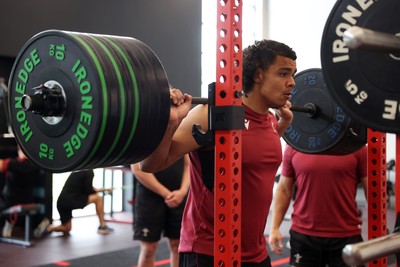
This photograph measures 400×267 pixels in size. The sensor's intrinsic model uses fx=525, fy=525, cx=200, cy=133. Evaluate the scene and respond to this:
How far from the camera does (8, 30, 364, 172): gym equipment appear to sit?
1.37m

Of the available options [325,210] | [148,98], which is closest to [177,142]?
[148,98]

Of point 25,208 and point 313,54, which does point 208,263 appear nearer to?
point 25,208

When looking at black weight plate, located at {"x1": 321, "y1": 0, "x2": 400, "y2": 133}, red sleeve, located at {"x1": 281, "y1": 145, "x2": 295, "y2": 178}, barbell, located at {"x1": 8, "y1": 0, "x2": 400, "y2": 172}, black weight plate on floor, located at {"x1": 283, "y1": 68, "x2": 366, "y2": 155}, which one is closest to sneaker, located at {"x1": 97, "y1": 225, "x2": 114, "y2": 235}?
red sleeve, located at {"x1": 281, "y1": 145, "x2": 295, "y2": 178}

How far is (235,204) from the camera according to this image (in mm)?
1589

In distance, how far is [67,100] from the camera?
1.42m

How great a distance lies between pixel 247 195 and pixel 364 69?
79 centimetres

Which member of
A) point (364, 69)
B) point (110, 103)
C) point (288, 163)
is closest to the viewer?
point (364, 69)

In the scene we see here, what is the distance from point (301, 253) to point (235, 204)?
51.2 inches

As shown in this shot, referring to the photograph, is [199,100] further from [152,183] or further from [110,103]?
[152,183]

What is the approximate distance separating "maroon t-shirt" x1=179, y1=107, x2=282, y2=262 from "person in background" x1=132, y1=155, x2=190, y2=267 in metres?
1.55

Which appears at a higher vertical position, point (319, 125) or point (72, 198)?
point (319, 125)

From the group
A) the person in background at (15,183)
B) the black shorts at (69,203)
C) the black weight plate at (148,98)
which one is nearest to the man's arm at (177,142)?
the black weight plate at (148,98)

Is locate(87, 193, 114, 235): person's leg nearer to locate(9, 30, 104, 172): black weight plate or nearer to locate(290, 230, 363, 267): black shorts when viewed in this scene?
locate(290, 230, 363, 267): black shorts

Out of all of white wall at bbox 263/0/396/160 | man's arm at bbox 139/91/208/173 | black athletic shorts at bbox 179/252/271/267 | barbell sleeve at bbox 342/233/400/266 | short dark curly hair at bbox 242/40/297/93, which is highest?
white wall at bbox 263/0/396/160
